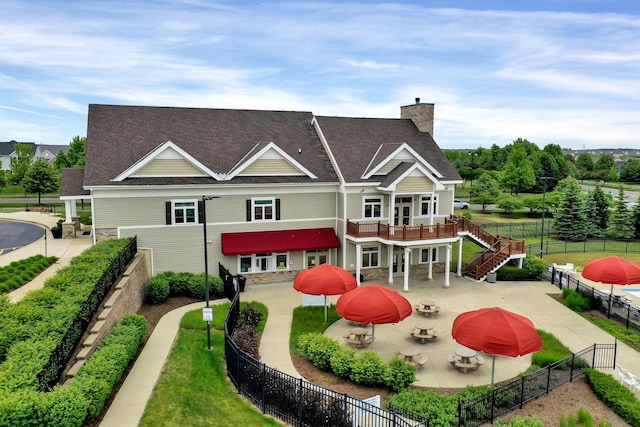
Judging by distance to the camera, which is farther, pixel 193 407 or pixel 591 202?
pixel 591 202

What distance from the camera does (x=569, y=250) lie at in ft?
137

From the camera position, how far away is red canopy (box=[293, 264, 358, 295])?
20.3 m

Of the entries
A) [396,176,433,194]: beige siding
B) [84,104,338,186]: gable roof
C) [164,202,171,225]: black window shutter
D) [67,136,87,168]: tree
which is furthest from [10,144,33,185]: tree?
[396,176,433,194]: beige siding

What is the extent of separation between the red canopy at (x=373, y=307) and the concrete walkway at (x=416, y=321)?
212 cm

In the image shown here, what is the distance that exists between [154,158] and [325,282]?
12915 millimetres

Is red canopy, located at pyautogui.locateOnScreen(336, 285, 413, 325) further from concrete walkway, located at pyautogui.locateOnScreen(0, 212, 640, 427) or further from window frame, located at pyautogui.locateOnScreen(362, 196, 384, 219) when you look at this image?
window frame, located at pyautogui.locateOnScreen(362, 196, 384, 219)

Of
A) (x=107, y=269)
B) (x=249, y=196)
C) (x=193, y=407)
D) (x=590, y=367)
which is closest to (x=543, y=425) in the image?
(x=590, y=367)

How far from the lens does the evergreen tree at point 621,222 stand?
159 feet

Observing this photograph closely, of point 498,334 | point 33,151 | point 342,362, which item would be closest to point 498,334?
point 498,334

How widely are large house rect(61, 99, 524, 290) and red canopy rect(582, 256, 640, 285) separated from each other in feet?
26.6

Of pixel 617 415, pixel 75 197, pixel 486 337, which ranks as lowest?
pixel 617 415

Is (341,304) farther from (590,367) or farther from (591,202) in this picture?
(591,202)

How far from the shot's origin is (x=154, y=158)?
2634 centimetres

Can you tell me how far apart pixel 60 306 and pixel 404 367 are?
11470 millimetres
